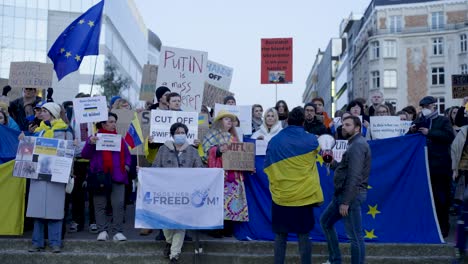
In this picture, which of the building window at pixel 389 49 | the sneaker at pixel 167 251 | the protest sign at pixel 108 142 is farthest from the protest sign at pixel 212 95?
the building window at pixel 389 49

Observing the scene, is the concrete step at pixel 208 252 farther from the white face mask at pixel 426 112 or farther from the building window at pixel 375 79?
the building window at pixel 375 79

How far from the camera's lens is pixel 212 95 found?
38.2 feet

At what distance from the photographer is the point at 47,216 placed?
7.91 m

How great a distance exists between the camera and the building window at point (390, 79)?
66875 millimetres

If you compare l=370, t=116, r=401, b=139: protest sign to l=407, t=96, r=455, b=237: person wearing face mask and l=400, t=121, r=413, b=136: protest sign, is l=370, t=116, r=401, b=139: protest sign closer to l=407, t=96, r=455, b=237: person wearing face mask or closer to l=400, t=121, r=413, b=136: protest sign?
l=400, t=121, r=413, b=136: protest sign

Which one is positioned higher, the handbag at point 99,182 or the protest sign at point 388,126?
the protest sign at point 388,126

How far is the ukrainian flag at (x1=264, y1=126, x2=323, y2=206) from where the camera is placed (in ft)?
22.9

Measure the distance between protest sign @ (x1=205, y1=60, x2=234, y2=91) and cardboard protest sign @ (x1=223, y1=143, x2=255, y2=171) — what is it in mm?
3436

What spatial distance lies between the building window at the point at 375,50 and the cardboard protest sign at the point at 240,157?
2512 inches

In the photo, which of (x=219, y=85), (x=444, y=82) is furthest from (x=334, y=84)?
(x=219, y=85)

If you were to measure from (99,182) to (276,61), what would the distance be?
609 cm

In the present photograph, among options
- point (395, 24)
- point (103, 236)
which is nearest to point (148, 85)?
point (103, 236)

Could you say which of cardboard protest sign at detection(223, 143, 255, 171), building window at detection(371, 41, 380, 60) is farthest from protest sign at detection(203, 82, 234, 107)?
building window at detection(371, 41, 380, 60)

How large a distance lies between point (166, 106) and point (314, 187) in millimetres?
3321
